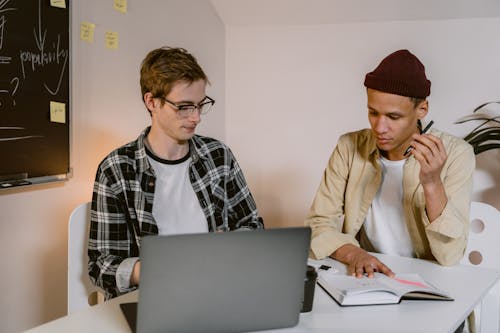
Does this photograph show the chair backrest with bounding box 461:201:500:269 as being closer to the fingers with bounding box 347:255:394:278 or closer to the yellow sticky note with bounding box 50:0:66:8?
the fingers with bounding box 347:255:394:278

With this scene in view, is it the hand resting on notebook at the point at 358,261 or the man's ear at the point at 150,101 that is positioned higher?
the man's ear at the point at 150,101

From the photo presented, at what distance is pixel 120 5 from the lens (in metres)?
2.39

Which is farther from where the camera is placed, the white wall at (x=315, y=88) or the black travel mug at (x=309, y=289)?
the white wall at (x=315, y=88)

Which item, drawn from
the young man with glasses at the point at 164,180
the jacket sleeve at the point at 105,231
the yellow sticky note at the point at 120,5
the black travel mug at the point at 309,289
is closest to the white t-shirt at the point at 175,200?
the young man with glasses at the point at 164,180

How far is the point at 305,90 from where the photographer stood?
301 centimetres

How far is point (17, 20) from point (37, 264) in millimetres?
879

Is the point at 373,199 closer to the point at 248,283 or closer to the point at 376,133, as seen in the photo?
the point at 376,133

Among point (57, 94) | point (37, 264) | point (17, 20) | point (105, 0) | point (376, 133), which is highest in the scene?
point (105, 0)

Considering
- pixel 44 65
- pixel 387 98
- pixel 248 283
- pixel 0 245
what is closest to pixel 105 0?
pixel 44 65

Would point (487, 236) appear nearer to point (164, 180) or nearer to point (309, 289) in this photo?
point (309, 289)

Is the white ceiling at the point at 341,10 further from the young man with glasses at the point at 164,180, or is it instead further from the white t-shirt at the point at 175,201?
the white t-shirt at the point at 175,201

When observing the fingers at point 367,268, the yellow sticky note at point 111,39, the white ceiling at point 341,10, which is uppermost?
the white ceiling at point 341,10

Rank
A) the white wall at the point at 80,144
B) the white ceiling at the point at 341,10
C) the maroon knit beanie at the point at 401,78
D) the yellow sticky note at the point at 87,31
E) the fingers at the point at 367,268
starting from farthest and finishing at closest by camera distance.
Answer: the white ceiling at the point at 341,10 < the yellow sticky note at the point at 87,31 < the white wall at the point at 80,144 < the maroon knit beanie at the point at 401,78 < the fingers at the point at 367,268

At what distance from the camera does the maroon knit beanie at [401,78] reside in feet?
5.77
